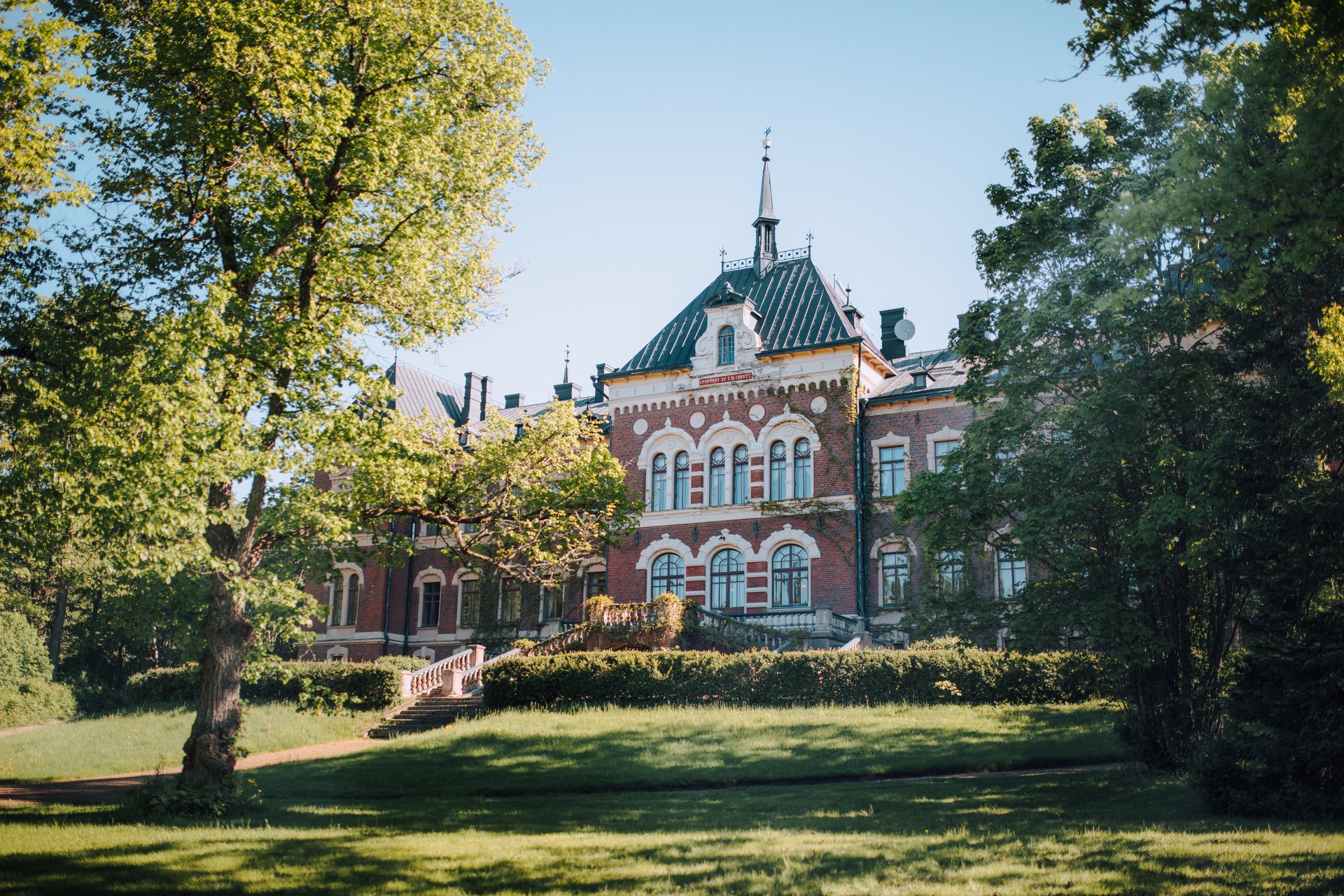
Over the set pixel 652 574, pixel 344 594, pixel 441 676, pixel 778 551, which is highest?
pixel 778 551

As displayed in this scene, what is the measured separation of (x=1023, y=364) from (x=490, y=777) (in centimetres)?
1122

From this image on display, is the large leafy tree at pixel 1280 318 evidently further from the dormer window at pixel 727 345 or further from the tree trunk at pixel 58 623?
the tree trunk at pixel 58 623

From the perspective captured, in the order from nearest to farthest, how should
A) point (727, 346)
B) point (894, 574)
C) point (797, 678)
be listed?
point (797, 678), point (894, 574), point (727, 346)

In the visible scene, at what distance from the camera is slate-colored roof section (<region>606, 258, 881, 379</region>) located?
32531mm

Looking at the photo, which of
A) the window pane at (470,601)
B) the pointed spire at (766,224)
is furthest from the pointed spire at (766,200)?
the window pane at (470,601)

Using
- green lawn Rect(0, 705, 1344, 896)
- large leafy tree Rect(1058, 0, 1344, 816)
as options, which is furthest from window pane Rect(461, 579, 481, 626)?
large leafy tree Rect(1058, 0, 1344, 816)

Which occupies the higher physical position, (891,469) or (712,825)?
(891,469)

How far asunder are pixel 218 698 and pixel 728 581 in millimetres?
20052

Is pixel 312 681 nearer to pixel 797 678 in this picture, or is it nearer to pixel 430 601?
pixel 797 678

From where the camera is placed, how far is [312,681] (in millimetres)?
21828

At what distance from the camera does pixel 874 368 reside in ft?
109

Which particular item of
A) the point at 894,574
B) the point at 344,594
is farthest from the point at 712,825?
the point at 344,594

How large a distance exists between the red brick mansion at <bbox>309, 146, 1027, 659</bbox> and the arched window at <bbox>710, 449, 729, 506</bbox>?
5 cm

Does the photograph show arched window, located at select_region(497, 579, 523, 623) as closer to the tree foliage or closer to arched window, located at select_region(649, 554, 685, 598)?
arched window, located at select_region(649, 554, 685, 598)
